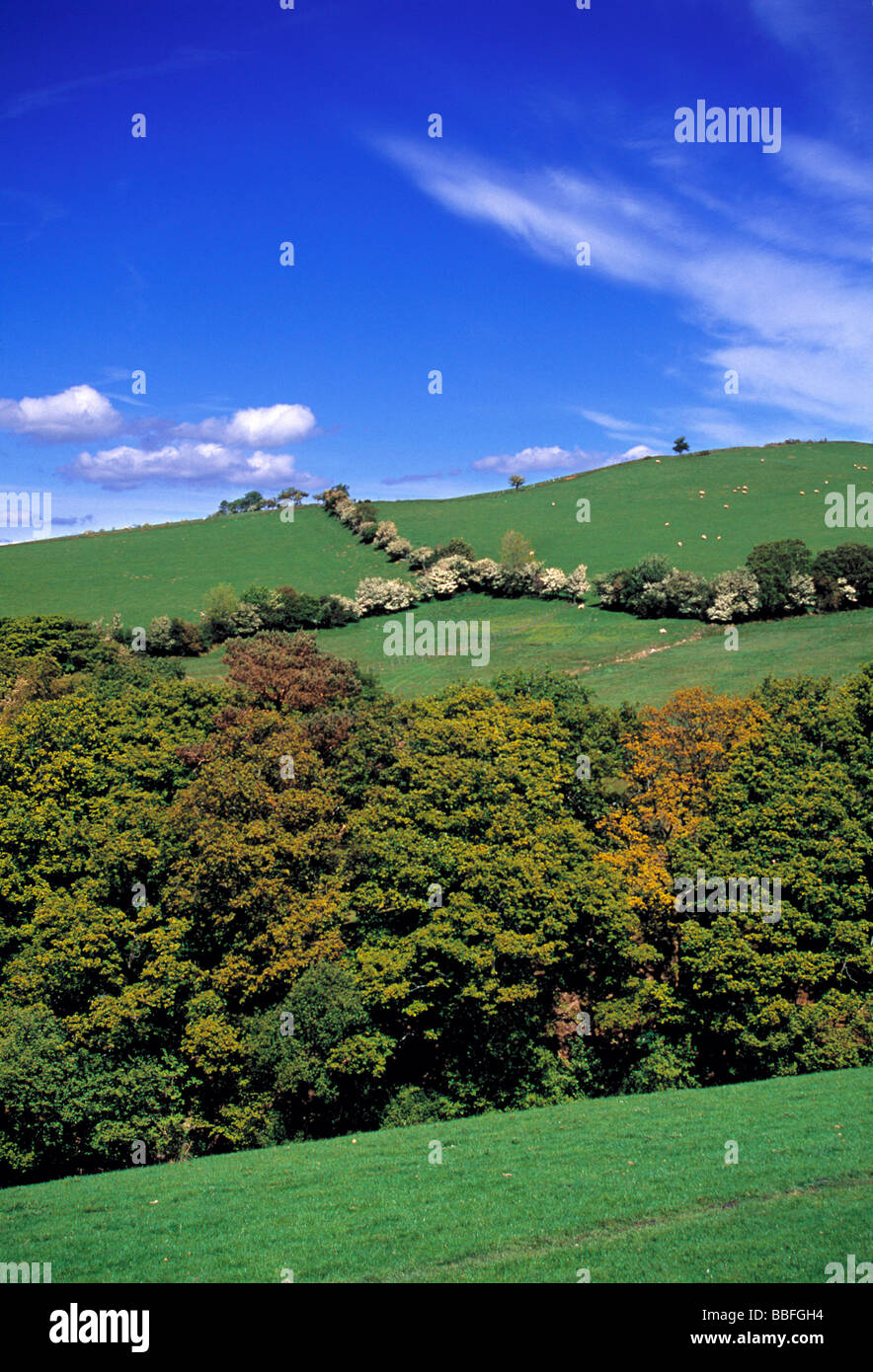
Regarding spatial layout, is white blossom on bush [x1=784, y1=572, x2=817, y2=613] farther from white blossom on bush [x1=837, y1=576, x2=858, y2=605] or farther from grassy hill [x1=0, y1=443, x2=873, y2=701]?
grassy hill [x1=0, y1=443, x2=873, y2=701]

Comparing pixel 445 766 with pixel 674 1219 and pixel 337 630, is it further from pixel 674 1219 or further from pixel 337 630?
pixel 337 630

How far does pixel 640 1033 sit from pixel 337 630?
74493mm

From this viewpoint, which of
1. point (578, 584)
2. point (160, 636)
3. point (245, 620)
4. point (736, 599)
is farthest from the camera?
point (578, 584)

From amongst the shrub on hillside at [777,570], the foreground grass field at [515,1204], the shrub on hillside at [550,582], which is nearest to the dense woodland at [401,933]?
the foreground grass field at [515,1204]

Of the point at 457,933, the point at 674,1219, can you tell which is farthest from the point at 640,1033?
the point at 674,1219

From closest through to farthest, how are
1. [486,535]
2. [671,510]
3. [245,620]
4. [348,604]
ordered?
[245,620] → [348,604] → [486,535] → [671,510]

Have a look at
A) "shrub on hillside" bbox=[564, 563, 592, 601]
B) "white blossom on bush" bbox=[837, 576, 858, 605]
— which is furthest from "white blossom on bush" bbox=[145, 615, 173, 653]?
"white blossom on bush" bbox=[837, 576, 858, 605]

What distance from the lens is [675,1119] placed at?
23750mm

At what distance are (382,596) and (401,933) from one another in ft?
247

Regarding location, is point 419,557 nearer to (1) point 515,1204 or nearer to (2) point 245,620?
(2) point 245,620

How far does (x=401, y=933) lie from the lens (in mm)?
34188

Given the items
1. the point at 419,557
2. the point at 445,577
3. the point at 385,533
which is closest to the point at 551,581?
the point at 445,577

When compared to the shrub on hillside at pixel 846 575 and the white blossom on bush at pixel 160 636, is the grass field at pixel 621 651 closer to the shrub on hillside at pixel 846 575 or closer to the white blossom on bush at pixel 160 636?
the shrub on hillside at pixel 846 575

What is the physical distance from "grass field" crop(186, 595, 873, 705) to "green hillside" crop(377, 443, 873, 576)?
46.0 ft
